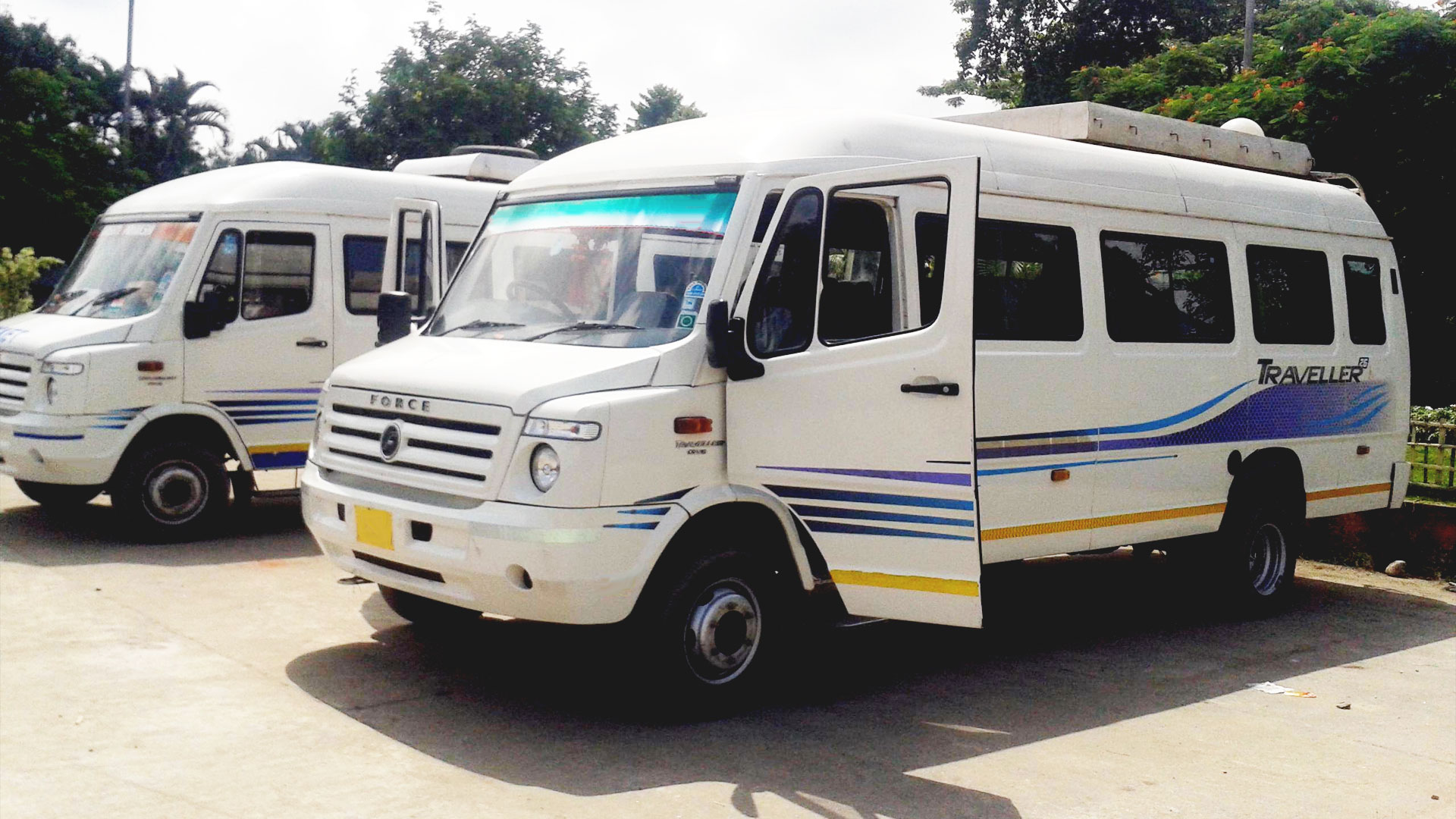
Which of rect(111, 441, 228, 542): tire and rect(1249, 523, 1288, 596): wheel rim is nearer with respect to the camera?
rect(1249, 523, 1288, 596): wheel rim

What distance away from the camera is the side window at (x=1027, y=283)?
6914 millimetres

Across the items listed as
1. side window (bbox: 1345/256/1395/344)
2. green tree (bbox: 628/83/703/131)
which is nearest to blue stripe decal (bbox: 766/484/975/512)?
side window (bbox: 1345/256/1395/344)

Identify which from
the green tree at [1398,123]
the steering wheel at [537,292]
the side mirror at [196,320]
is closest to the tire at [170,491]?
the side mirror at [196,320]

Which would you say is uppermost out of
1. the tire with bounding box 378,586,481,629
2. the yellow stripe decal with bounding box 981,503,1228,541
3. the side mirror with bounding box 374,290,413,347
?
the side mirror with bounding box 374,290,413,347

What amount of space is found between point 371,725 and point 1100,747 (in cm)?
300

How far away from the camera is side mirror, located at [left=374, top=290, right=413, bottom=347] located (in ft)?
24.2

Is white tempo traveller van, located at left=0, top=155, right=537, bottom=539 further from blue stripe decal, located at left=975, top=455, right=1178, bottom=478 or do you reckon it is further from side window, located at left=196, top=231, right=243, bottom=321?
blue stripe decal, located at left=975, top=455, right=1178, bottom=478

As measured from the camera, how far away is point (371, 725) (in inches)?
228

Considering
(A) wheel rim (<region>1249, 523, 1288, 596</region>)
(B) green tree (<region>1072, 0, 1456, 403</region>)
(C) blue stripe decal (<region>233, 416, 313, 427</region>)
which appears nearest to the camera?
(A) wheel rim (<region>1249, 523, 1288, 596</region>)

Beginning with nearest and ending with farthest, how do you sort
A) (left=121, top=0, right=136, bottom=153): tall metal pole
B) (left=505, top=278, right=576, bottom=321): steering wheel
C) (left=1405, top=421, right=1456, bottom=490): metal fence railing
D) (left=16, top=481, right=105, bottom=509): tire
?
(left=505, top=278, right=576, bottom=321): steering wheel, (left=16, top=481, right=105, bottom=509): tire, (left=1405, top=421, right=1456, bottom=490): metal fence railing, (left=121, top=0, right=136, bottom=153): tall metal pole

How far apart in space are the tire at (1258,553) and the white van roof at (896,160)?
1.74 meters

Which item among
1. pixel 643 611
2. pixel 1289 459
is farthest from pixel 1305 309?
pixel 643 611

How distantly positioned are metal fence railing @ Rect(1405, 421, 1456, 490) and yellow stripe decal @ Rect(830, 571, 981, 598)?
6.19m

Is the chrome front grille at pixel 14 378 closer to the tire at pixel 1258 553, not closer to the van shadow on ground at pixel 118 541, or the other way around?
the van shadow on ground at pixel 118 541
